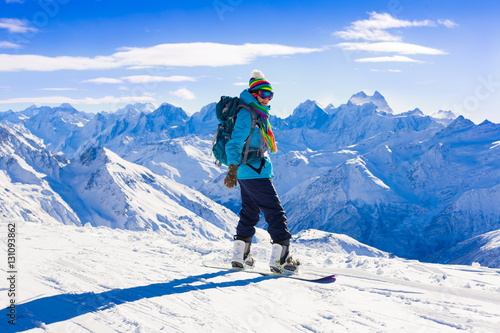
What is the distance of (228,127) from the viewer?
7.66m

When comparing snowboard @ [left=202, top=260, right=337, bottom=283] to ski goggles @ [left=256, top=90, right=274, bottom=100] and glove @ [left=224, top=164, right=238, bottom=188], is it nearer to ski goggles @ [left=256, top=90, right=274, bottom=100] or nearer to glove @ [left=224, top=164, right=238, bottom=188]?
glove @ [left=224, top=164, right=238, bottom=188]

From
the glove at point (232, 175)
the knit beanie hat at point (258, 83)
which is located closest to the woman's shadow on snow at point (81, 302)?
the glove at point (232, 175)

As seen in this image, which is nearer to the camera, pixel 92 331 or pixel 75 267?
pixel 92 331

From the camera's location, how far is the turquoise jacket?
7332mm

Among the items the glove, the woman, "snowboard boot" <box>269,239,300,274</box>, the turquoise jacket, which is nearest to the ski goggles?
the woman

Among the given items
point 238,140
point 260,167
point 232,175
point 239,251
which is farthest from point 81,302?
point 260,167

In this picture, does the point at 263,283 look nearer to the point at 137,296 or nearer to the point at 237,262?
the point at 237,262

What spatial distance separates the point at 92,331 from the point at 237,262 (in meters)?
3.79

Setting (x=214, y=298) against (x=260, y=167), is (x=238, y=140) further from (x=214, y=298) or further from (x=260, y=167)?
(x=214, y=298)

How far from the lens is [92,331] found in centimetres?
473

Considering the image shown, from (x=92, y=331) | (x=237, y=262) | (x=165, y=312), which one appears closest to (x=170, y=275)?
(x=237, y=262)

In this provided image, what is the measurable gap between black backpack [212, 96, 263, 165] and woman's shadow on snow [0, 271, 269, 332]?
2.17 m

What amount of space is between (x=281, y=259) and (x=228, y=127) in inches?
103

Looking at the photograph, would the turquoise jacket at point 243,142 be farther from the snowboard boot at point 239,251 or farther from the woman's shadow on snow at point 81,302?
the woman's shadow on snow at point 81,302
